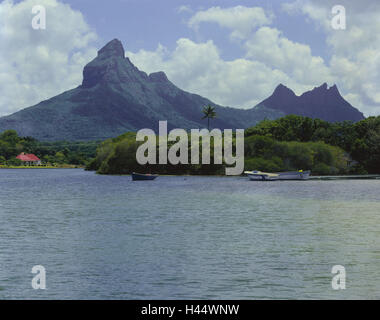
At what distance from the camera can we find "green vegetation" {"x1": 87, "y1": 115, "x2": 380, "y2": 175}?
155 meters

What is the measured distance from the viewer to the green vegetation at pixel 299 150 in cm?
15500

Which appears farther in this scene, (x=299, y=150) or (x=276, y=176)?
(x=299, y=150)

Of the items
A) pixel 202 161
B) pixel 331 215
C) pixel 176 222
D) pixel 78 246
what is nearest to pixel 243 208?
pixel 331 215

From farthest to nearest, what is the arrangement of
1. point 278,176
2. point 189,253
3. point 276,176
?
point 278,176 → point 276,176 → point 189,253

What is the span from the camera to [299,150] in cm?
15400

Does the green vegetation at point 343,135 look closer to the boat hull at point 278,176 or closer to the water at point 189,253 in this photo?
the boat hull at point 278,176

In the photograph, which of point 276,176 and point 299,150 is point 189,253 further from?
point 299,150

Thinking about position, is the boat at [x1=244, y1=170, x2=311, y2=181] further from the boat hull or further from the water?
the water

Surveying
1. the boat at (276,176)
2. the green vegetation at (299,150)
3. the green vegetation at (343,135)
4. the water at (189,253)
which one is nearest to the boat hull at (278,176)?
the boat at (276,176)

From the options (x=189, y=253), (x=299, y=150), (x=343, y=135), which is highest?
(x=343, y=135)

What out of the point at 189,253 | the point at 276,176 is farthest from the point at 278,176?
the point at 189,253

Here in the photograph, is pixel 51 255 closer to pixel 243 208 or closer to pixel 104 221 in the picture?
pixel 104 221
